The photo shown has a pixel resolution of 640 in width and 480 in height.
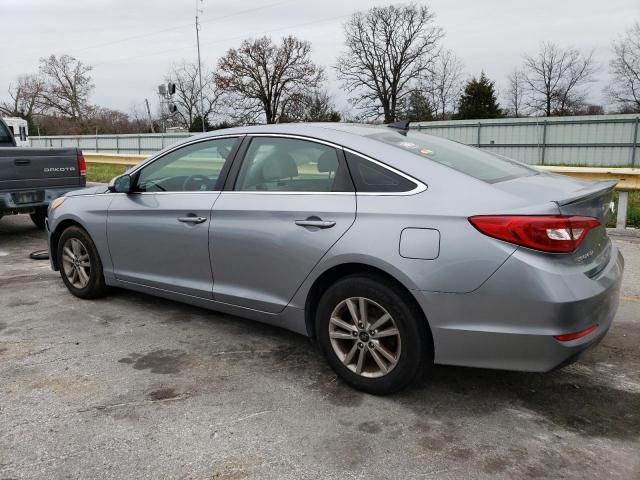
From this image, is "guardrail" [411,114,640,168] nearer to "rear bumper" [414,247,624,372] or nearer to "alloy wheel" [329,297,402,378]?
"alloy wheel" [329,297,402,378]

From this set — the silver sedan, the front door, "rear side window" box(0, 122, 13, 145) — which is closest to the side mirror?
the front door

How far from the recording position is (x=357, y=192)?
10.6 feet

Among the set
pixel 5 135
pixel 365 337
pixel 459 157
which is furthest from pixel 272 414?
pixel 5 135

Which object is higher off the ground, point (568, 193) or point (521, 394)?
point (568, 193)

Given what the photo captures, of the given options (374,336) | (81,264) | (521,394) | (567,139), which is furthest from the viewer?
(567,139)

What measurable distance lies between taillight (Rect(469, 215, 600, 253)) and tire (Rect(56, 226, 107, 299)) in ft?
11.4

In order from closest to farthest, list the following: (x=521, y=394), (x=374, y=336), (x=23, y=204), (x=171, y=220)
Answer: (x=374, y=336), (x=521, y=394), (x=171, y=220), (x=23, y=204)

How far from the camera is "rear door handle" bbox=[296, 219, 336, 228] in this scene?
3.23m

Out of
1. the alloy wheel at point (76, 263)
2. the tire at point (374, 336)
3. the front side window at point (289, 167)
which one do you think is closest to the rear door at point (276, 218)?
the front side window at point (289, 167)

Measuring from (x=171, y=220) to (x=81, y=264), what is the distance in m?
1.41

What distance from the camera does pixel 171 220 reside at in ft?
13.6

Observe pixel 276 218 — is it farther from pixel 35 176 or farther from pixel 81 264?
pixel 35 176

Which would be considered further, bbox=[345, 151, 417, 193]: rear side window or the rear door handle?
the rear door handle

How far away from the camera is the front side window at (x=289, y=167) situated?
343cm
